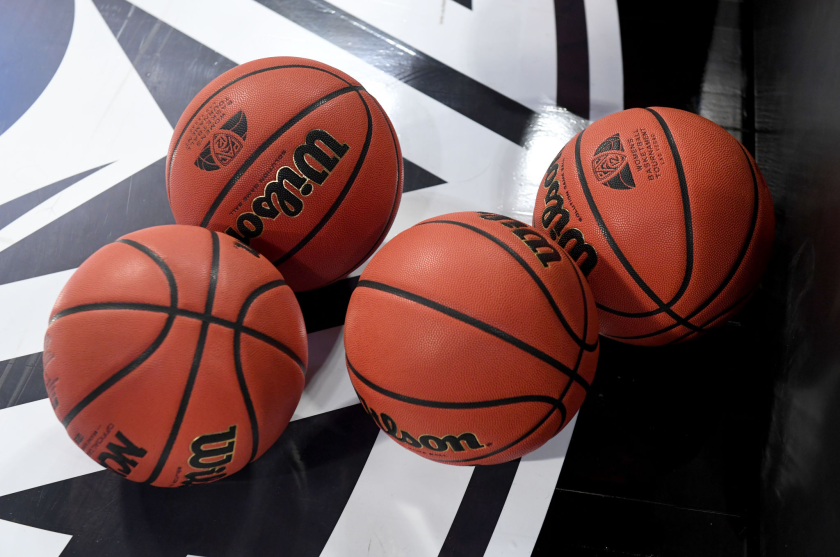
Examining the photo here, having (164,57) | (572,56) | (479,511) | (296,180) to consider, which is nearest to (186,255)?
(296,180)

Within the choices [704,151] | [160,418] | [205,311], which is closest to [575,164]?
[704,151]

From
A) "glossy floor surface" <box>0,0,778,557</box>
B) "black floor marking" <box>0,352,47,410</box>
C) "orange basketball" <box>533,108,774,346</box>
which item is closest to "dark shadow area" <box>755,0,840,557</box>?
"glossy floor surface" <box>0,0,778,557</box>

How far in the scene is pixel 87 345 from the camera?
1532mm

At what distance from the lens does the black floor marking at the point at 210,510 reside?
74.5 inches

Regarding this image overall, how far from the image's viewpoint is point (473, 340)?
4.98 ft

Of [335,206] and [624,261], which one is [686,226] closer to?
[624,261]

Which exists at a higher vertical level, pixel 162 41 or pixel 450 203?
pixel 162 41

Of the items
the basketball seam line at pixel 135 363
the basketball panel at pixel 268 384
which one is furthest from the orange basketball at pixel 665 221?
the basketball seam line at pixel 135 363

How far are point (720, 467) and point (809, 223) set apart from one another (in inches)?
35.9

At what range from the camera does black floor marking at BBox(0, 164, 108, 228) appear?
8.07 feet

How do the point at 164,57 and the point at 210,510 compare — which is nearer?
the point at 210,510

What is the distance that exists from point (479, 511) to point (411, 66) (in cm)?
205

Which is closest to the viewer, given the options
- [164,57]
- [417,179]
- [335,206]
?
[335,206]

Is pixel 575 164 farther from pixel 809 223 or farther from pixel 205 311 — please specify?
pixel 205 311
